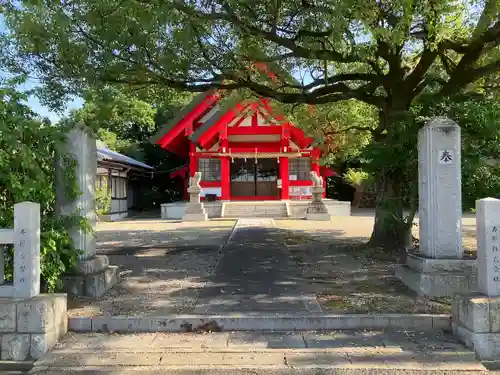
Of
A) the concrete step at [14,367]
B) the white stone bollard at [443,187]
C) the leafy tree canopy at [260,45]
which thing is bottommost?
the concrete step at [14,367]

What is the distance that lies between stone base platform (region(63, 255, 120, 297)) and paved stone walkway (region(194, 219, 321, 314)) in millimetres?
1523

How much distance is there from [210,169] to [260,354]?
1996 centimetres

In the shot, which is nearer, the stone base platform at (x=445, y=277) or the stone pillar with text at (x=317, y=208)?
the stone base platform at (x=445, y=277)

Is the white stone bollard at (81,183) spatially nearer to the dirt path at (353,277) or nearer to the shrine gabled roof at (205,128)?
the dirt path at (353,277)

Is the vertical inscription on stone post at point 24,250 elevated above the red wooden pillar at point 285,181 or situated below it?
below

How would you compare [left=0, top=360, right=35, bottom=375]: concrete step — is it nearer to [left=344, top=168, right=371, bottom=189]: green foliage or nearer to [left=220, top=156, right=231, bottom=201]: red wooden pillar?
[left=220, top=156, right=231, bottom=201]: red wooden pillar

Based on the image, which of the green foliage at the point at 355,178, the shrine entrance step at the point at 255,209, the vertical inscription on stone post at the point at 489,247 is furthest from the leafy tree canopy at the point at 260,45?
the green foliage at the point at 355,178

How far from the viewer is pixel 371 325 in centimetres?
534

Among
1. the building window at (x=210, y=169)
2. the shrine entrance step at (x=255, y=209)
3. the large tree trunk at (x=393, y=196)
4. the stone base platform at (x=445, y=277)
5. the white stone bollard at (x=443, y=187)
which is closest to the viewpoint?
the stone base platform at (x=445, y=277)

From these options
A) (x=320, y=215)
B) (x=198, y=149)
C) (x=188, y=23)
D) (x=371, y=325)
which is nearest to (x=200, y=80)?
(x=188, y=23)

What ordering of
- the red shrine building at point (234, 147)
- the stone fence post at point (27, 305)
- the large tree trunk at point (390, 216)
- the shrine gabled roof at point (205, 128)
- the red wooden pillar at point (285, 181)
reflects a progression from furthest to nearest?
the red wooden pillar at point (285, 181) < the red shrine building at point (234, 147) < the shrine gabled roof at point (205, 128) < the large tree trunk at point (390, 216) < the stone fence post at point (27, 305)

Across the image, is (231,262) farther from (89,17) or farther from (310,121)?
(310,121)

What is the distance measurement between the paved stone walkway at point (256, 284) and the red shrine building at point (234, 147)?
472 inches

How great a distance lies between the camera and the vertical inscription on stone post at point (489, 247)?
5.02 metres
